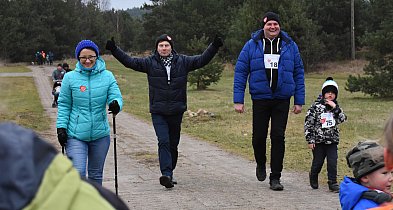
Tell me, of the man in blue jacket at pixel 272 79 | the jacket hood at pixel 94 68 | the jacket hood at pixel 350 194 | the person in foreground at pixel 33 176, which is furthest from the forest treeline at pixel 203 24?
the person in foreground at pixel 33 176

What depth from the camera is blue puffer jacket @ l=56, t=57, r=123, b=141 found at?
662 centimetres

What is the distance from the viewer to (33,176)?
145cm

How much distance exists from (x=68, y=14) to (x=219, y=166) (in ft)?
273

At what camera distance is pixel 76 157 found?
257 inches

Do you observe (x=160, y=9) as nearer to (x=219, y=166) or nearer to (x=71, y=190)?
(x=219, y=166)

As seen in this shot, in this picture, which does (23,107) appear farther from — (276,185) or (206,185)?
(276,185)

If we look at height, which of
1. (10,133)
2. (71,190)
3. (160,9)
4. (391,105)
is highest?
(160,9)

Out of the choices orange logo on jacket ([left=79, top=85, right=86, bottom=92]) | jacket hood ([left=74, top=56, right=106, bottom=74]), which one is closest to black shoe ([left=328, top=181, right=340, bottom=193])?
jacket hood ([left=74, top=56, right=106, bottom=74])

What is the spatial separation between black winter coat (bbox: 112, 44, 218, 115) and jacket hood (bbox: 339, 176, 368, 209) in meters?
4.66

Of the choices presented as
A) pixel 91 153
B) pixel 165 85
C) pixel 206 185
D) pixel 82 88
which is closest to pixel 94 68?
pixel 82 88

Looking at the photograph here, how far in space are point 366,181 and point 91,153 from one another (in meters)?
3.55

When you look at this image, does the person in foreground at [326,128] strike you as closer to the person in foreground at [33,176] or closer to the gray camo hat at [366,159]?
the gray camo hat at [366,159]

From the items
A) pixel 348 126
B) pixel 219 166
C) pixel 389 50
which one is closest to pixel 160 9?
pixel 389 50

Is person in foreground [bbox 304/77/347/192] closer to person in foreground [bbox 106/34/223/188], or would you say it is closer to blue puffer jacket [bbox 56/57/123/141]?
person in foreground [bbox 106/34/223/188]
